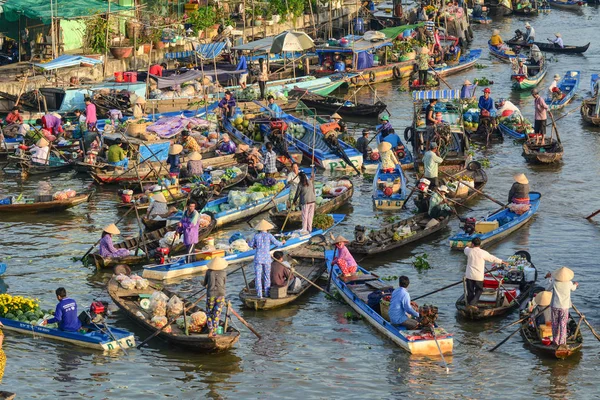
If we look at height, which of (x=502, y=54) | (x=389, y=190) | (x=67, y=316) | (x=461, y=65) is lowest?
(x=67, y=316)

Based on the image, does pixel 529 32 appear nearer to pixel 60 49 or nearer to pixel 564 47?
pixel 564 47

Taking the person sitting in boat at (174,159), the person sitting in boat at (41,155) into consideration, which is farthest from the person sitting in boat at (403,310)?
the person sitting in boat at (41,155)

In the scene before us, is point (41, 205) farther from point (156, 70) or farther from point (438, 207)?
point (156, 70)

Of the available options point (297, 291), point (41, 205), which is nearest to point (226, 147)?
point (41, 205)

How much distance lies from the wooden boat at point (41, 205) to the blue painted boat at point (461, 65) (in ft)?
80.0

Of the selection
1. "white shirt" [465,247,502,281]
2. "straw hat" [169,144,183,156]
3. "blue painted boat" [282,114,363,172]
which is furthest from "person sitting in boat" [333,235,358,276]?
"blue painted boat" [282,114,363,172]

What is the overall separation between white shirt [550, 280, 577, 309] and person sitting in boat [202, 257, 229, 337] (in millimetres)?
5982

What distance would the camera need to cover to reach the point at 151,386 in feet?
61.8

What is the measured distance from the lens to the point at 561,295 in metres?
19.0

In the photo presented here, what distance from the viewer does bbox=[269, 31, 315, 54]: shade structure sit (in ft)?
139

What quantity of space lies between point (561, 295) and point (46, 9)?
97.1 feet

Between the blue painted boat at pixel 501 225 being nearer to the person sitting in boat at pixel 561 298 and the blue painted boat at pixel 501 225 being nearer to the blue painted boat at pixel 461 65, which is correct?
the person sitting in boat at pixel 561 298

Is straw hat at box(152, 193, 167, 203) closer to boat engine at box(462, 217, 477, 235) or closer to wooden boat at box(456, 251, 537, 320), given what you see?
boat engine at box(462, 217, 477, 235)

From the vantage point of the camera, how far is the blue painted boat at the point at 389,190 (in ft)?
95.0
